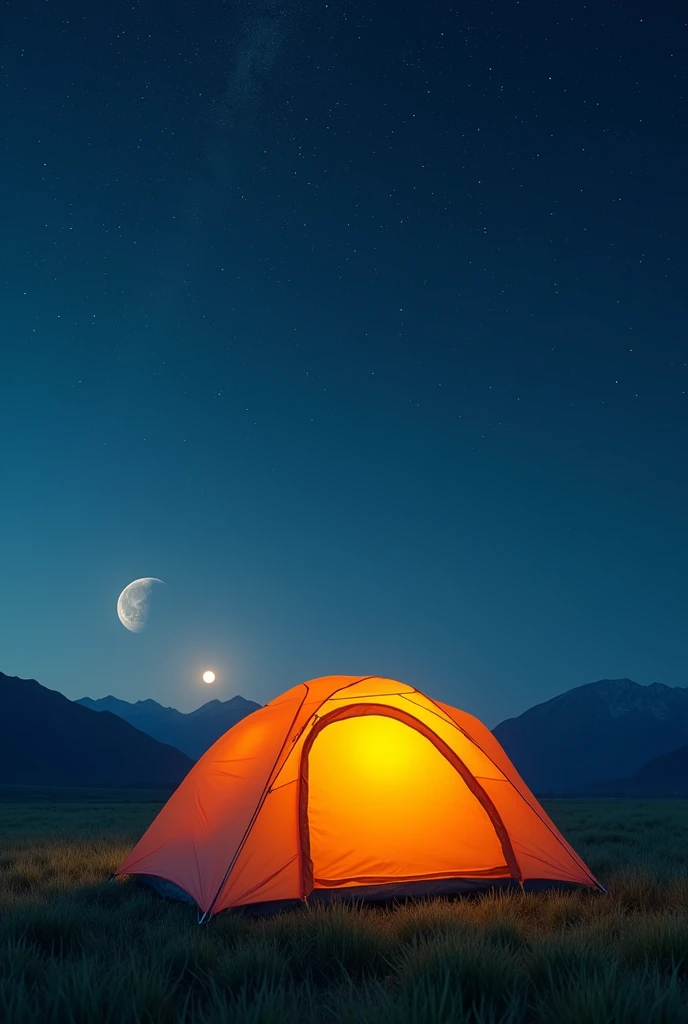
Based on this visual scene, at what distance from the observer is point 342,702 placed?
7844mm

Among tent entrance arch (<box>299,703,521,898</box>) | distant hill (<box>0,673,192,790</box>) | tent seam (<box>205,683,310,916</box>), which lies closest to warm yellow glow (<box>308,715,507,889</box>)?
tent entrance arch (<box>299,703,521,898</box>)

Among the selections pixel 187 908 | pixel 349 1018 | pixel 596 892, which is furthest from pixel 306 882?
pixel 349 1018

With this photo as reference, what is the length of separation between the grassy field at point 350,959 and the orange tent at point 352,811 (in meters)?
0.44

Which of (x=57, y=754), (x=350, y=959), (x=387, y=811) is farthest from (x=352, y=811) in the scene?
(x=57, y=754)

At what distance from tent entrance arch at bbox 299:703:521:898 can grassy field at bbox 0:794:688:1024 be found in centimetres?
68

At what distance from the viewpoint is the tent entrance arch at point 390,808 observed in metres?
7.24

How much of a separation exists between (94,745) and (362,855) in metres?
210

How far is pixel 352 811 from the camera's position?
25.1 ft

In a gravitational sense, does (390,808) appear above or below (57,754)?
above

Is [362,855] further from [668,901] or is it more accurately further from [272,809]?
[668,901]

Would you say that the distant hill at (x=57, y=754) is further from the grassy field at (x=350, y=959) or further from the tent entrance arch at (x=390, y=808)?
the grassy field at (x=350, y=959)

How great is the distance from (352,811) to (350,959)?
290 cm

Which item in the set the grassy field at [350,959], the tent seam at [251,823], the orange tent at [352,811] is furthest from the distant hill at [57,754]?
the grassy field at [350,959]

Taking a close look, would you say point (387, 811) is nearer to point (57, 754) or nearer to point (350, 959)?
point (350, 959)
